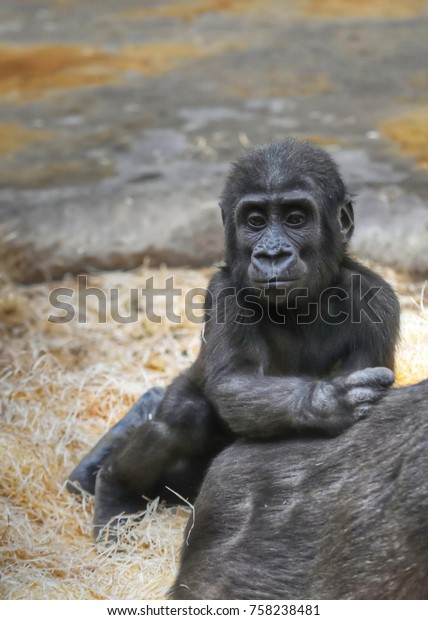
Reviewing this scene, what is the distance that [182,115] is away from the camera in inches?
311

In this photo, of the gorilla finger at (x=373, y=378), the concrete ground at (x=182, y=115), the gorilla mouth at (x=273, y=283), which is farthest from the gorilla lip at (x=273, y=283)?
the concrete ground at (x=182, y=115)

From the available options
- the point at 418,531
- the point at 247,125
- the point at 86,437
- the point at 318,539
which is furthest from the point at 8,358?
the point at 247,125

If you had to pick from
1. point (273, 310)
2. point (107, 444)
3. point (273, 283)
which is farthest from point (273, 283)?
point (107, 444)

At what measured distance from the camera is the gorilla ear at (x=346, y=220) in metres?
3.33

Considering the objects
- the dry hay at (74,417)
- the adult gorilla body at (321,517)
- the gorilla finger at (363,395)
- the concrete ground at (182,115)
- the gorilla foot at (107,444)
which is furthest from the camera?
the concrete ground at (182,115)

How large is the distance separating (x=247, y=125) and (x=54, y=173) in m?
1.51

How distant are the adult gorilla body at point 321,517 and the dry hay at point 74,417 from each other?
0.37 metres

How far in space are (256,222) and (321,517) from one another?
112 centimetres

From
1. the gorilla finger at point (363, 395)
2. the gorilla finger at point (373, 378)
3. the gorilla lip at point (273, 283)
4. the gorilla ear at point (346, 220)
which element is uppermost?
the gorilla ear at point (346, 220)

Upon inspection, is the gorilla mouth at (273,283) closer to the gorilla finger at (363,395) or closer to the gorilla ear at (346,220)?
the gorilla ear at (346,220)

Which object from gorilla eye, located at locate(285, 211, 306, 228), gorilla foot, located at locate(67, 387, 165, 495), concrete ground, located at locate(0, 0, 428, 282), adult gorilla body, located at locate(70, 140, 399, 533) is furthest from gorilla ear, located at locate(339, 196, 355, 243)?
concrete ground, located at locate(0, 0, 428, 282)

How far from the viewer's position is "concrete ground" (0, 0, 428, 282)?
Answer: 6098 mm

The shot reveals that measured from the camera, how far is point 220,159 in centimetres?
702
